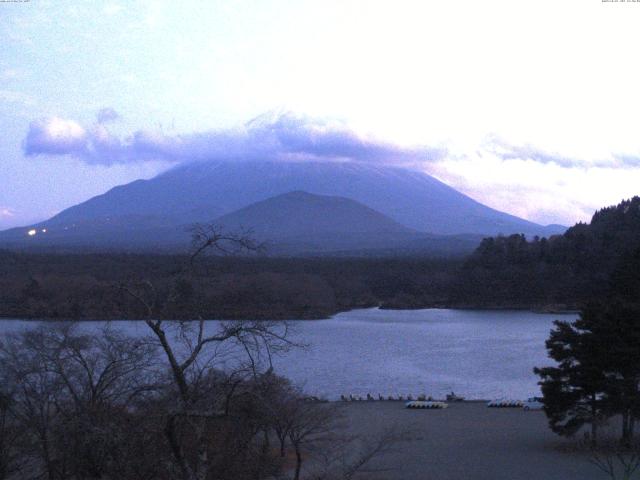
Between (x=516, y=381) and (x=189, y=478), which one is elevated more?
(x=189, y=478)

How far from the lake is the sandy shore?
1.67m

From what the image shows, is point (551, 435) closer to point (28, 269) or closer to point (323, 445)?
point (323, 445)

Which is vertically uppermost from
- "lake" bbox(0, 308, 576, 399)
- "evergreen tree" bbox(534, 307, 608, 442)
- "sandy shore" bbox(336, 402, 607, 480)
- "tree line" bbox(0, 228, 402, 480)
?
"tree line" bbox(0, 228, 402, 480)

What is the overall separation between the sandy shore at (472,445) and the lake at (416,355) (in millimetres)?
1669

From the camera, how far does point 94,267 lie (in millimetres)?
36438

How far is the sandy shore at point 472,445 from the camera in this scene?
8359 millimetres

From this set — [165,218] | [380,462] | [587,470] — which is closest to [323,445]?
[380,462]

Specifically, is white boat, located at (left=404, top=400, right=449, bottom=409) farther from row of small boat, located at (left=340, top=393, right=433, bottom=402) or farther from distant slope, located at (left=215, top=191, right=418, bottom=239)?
distant slope, located at (left=215, top=191, right=418, bottom=239)

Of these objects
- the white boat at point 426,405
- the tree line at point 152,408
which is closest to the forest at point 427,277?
the white boat at point 426,405

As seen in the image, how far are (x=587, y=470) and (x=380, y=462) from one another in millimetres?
2093

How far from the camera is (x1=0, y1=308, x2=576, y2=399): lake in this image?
1536cm

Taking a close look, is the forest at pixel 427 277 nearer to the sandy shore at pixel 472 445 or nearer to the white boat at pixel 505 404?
the white boat at pixel 505 404

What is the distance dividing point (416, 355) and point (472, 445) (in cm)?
1035

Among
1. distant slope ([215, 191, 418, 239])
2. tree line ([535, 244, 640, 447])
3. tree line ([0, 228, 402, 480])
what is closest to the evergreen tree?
tree line ([535, 244, 640, 447])
